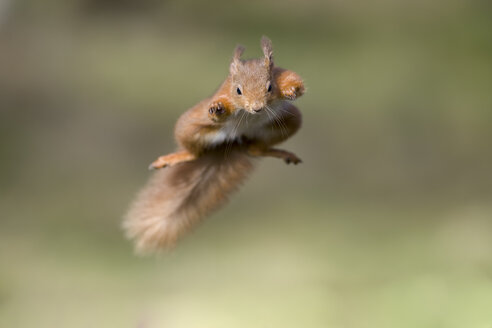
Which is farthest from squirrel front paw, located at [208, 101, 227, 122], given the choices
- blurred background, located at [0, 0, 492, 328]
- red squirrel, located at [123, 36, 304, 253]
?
blurred background, located at [0, 0, 492, 328]

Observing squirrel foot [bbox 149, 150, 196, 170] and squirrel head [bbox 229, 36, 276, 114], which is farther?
squirrel foot [bbox 149, 150, 196, 170]

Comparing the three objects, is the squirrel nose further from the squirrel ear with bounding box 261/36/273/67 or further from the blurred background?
the blurred background

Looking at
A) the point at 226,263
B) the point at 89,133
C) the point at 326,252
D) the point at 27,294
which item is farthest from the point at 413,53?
the point at 27,294

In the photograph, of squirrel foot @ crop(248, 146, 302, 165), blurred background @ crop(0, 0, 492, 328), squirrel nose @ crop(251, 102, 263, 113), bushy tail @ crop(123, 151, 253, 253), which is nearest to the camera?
squirrel nose @ crop(251, 102, 263, 113)

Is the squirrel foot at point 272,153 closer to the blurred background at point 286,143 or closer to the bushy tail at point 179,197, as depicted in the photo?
the bushy tail at point 179,197

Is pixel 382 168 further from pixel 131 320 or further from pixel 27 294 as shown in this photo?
pixel 27 294

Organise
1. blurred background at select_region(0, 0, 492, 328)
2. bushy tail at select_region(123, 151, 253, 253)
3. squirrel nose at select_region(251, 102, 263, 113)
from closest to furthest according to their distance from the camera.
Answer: squirrel nose at select_region(251, 102, 263, 113) < bushy tail at select_region(123, 151, 253, 253) < blurred background at select_region(0, 0, 492, 328)

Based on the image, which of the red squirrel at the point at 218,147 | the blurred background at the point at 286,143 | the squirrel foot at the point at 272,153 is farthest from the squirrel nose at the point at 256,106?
the blurred background at the point at 286,143

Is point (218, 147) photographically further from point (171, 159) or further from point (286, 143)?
point (286, 143)

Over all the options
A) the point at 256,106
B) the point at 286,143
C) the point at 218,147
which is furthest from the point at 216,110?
the point at 286,143
